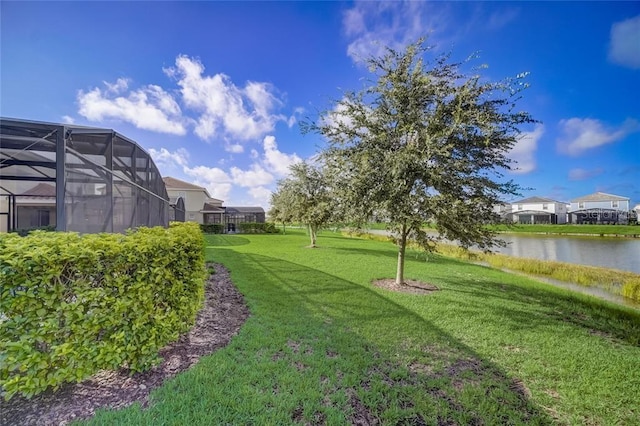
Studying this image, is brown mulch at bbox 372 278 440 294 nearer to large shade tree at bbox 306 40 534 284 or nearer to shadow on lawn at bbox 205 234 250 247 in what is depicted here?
large shade tree at bbox 306 40 534 284

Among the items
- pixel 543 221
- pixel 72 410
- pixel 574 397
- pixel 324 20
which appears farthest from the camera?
pixel 543 221

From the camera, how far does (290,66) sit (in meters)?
10.7

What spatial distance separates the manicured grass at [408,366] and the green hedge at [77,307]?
523 mm

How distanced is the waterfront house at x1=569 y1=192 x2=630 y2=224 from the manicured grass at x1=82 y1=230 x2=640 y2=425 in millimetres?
65657

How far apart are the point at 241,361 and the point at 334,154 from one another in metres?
5.16

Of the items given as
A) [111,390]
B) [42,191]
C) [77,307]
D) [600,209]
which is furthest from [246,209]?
[600,209]

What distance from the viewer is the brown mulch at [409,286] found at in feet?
23.0

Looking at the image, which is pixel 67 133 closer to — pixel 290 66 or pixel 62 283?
pixel 62 283

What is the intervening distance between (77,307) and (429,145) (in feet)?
19.8

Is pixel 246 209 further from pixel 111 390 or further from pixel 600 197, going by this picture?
pixel 600 197

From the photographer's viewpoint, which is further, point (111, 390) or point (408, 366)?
point (408, 366)

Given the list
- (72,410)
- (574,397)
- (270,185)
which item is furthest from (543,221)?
(72,410)

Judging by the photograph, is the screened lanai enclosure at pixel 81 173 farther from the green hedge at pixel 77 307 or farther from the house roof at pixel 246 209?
the house roof at pixel 246 209

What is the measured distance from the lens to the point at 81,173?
178 inches
